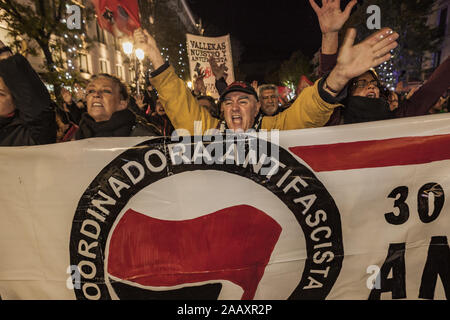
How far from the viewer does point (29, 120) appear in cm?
194

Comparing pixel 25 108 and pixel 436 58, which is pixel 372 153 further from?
pixel 436 58

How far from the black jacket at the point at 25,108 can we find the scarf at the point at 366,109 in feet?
8.09

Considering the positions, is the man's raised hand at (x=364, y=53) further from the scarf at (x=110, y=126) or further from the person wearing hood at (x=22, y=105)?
the person wearing hood at (x=22, y=105)

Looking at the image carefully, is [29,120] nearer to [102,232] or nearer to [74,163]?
[74,163]

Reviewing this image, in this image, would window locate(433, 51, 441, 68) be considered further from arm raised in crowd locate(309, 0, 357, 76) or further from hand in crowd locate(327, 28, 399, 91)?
hand in crowd locate(327, 28, 399, 91)

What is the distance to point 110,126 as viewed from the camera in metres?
2.19

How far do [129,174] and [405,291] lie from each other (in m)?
1.99

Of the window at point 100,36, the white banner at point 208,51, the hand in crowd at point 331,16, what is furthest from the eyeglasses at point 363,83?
the window at point 100,36

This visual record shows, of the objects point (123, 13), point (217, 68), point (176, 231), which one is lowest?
point (176, 231)

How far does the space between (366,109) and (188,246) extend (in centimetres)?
190

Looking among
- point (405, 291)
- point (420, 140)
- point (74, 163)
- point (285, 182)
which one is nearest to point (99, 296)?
point (74, 163)

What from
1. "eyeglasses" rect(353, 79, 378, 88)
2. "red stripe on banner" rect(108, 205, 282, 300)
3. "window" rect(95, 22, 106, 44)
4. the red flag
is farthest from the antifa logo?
"window" rect(95, 22, 106, 44)

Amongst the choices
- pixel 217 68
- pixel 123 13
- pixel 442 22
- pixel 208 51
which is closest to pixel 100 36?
pixel 208 51

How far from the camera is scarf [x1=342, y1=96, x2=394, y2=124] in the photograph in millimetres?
2335
